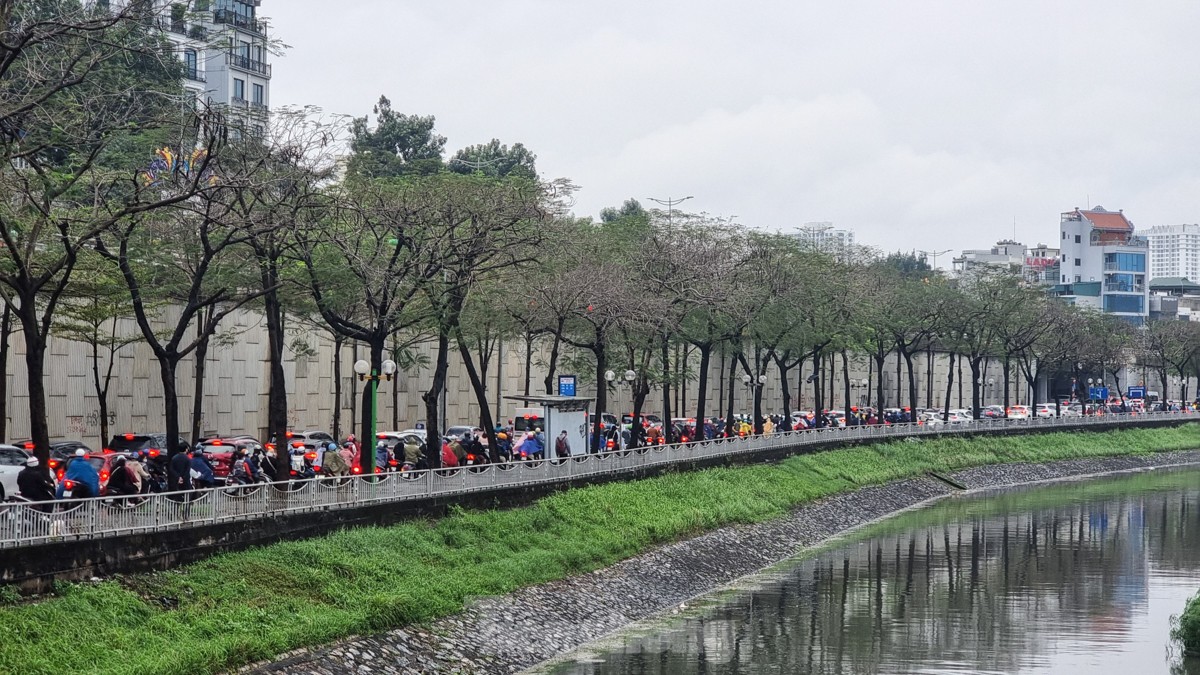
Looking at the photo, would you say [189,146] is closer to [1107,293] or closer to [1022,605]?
[1022,605]

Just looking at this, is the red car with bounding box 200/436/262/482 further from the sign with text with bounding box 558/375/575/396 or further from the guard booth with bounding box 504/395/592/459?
the sign with text with bounding box 558/375/575/396

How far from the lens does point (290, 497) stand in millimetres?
34219

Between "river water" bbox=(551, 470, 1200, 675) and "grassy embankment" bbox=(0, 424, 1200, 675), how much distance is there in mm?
3643

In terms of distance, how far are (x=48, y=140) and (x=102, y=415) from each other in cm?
2595

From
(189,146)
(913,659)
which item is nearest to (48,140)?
(189,146)

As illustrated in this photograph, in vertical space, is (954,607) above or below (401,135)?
below

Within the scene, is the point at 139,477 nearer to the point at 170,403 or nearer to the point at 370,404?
the point at 170,403

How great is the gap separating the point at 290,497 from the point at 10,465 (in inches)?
391

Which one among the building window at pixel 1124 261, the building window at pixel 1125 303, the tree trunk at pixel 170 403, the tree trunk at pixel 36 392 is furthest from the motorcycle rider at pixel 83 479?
the building window at pixel 1124 261

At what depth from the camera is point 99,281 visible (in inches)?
1941

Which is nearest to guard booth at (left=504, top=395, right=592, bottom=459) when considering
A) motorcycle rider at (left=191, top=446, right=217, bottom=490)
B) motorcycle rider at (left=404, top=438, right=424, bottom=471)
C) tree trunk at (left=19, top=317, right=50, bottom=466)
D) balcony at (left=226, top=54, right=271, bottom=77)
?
motorcycle rider at (left=404, top=438, right=424, bottom=471)

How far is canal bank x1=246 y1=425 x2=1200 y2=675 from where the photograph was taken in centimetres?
3067

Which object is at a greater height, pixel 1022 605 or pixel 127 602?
pixel 127 602

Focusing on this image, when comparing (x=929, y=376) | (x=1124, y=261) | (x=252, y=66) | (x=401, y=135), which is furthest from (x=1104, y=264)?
(x=252, y=66)
